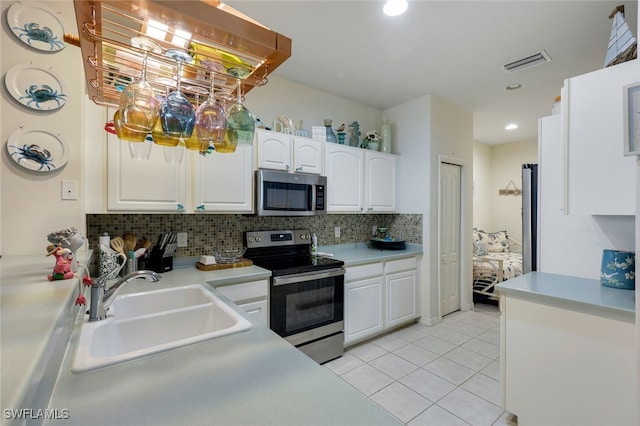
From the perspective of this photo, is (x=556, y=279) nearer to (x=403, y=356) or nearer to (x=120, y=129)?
(x=403, y=356)

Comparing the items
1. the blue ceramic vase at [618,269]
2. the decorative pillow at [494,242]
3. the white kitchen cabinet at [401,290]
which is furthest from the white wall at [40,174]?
the decorative pillow at [494,242]

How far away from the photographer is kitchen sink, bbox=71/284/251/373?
92 centimetres

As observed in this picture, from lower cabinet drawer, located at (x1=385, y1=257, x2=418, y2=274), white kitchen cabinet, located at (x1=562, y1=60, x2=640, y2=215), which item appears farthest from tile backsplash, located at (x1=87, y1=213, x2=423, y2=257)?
white kitchen cabinet, located at (x1=562, y1=60, x2=640, y2=215)

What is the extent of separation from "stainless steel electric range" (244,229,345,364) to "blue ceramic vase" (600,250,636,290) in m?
1.76

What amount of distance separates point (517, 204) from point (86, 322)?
21.5ft

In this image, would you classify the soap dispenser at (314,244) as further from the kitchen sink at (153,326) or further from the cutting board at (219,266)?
the kitchen sink at (153,326)

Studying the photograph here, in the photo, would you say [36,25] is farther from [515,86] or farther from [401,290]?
[515,86]

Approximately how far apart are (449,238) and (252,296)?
2.69 m

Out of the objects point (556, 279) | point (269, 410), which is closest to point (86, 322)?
point (269, 410)

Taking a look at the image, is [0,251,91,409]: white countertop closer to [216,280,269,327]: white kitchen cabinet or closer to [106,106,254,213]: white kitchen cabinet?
[106,106,254,213]: white kitchen cabinet

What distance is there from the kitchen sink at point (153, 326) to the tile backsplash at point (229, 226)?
73cm

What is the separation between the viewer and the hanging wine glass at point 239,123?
1.09 metres

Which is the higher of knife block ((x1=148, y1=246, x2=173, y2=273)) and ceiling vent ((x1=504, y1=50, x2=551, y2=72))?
ceiling vent ((x1=504, y1=50, x2=551, y2=72))

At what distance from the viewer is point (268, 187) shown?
2453mm
